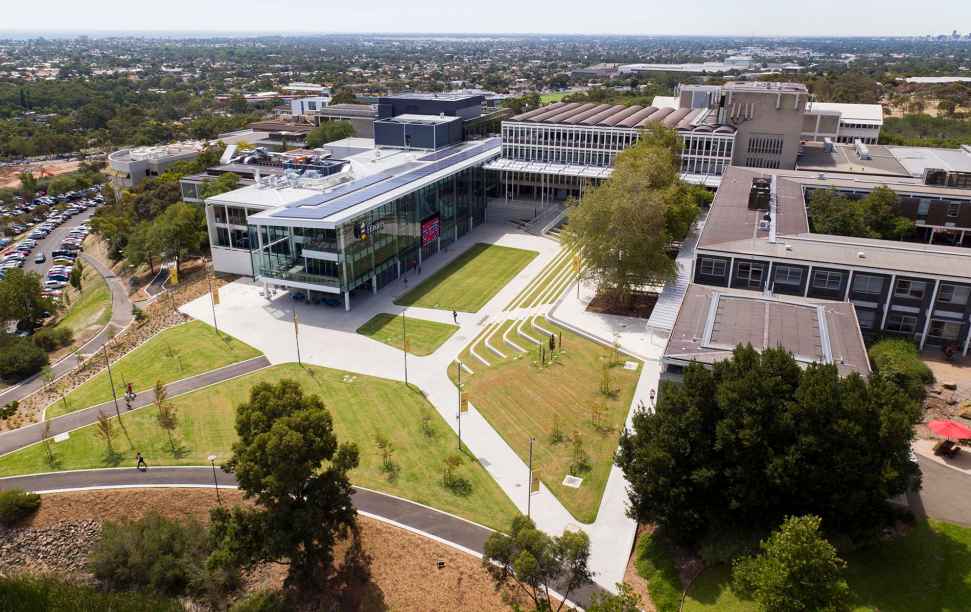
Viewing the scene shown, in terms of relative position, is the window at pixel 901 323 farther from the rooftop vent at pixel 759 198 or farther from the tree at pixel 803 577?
the tree at pixel 803 577

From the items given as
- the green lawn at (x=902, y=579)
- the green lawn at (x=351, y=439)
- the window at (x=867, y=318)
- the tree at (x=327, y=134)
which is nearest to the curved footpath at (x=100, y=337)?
the green lawn at (x=351, y=439)

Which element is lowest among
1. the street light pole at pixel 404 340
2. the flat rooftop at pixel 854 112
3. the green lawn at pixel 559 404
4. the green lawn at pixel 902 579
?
the green lawn at pixel 559 404

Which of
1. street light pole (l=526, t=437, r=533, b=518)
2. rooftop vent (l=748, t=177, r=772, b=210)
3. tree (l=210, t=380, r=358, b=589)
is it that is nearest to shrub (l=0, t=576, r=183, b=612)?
tree (l=210, t=380, r=358, b=589)

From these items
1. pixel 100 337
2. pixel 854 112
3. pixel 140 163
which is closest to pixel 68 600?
pixel 100 337

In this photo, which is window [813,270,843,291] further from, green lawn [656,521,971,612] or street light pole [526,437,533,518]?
street light pole [526,437,533,518]

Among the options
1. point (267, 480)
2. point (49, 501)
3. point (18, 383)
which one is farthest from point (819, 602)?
point (18, 383)

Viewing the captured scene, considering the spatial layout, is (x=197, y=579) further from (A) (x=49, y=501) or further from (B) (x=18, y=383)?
(B) (x=18, y=383)

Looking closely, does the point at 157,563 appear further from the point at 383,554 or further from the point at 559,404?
the point at 559,404
